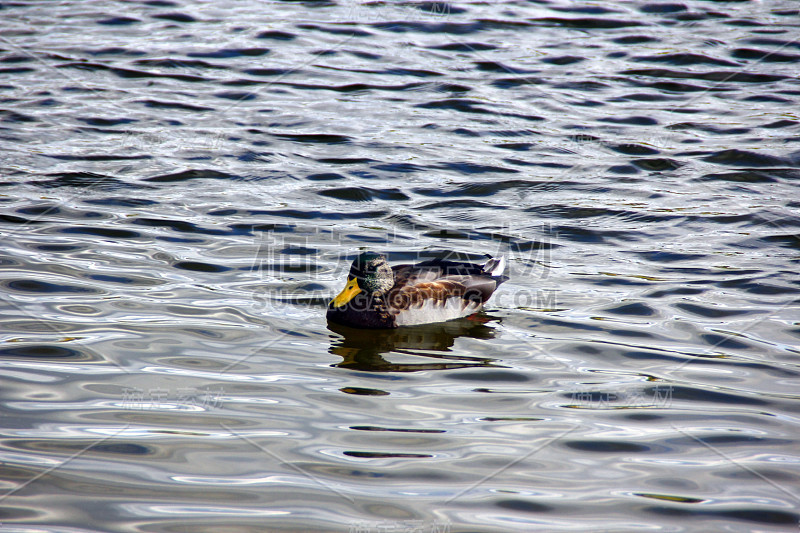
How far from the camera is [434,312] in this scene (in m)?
6.96

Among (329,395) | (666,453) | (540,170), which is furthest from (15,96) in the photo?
(666,453)

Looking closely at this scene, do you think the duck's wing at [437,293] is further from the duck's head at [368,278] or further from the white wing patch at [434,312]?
the duck's head at [368,278]

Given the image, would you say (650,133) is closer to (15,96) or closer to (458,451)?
(458,451)

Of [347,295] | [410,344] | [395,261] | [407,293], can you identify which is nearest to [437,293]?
[407,293]

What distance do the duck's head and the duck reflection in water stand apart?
33cm

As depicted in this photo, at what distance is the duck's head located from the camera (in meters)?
6.68

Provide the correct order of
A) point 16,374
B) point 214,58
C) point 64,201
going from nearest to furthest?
point 16,374 < point 64,201 < point 214,58

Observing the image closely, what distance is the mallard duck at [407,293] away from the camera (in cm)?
668

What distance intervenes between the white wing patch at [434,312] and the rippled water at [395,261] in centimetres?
14

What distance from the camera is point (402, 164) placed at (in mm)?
10625

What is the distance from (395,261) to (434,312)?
1169 millimetres

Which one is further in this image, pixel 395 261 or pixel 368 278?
pixel 395 261

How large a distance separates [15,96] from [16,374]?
860 centimetres

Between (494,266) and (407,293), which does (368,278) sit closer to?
(407,293)
